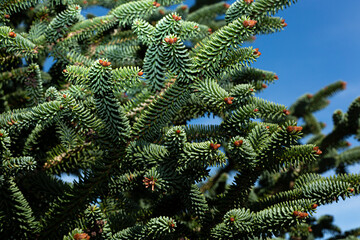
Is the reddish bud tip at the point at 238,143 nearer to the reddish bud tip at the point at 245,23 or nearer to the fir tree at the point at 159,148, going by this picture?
the fir tree at the point at 159,148

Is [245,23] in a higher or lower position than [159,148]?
higher

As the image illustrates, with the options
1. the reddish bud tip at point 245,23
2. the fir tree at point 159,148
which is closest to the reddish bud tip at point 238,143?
the fir tree at point 159,148

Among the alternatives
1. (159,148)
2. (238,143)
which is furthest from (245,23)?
(159,148)

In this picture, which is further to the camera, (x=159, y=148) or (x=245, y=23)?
(x=159, y=148)

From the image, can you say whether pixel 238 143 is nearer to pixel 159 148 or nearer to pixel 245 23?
pixel 159 148

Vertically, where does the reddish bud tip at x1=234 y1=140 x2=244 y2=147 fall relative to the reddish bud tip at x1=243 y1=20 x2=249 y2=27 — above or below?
below

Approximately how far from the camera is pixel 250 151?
1552 mm

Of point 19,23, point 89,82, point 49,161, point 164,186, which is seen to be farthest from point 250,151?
point 19,23

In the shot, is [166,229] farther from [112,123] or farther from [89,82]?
[89,82]

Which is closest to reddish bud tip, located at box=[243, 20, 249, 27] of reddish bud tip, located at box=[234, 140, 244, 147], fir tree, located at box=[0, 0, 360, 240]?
fir tree, located at box=[0, 0, 360, 240]

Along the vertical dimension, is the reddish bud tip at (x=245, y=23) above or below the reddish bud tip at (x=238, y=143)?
above

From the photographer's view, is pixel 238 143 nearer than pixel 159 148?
Yes

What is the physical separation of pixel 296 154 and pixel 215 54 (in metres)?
0.67

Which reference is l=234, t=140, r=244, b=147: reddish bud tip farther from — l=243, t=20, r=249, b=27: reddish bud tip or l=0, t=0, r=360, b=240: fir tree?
l=243, t=20, r=249, b=27: reddish bud tip
